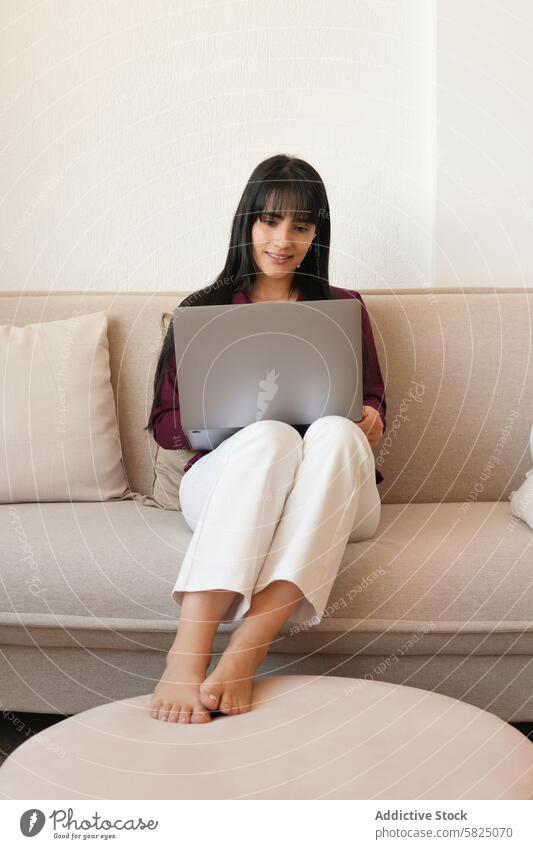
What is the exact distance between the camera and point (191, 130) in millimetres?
2180

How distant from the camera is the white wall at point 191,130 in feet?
7.04

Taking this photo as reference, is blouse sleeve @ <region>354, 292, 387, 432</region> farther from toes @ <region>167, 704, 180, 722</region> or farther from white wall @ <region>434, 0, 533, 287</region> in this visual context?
toes @ <region>167, 704, 180, 722</region>

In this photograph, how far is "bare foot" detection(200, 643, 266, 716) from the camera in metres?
1.19

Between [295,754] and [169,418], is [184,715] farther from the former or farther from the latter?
[169,418]

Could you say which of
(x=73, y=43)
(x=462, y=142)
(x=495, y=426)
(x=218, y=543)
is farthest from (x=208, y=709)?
(x=73, y=43)

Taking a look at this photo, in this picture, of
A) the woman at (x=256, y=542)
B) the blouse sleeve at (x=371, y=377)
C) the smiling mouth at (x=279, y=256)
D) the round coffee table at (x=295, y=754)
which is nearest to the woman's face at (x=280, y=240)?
the smiling mouth at (x=279, y=256)

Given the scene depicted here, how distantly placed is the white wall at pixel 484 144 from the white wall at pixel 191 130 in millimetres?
62

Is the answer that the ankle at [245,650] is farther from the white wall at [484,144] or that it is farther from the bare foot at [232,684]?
the white wall at [484,144]

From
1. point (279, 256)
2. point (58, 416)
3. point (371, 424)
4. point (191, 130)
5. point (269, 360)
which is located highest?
point (191, 130)

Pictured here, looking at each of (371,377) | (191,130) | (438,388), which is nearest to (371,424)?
(371,377)

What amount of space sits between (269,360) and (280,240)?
1.21ft

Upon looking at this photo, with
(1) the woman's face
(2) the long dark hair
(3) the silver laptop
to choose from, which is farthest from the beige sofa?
(1) the woman's face

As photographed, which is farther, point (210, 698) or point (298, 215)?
point (298, 215)

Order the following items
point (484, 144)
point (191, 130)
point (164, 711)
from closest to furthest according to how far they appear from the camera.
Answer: point (164, 711)
point (484, 144)
point (191, 130)
